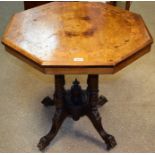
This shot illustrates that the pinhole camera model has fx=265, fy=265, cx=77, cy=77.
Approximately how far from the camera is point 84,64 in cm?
103

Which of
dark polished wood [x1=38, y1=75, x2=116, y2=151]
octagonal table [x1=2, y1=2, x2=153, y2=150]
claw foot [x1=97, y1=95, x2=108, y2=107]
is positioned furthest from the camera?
claw foot [x1=97, y1=95, x2=108, y2=107]

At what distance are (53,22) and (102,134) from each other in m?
0.67

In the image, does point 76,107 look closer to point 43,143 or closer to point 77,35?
point 43,143

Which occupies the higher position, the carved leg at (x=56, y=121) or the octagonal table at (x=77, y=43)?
the octagonal table at (x=77, y=43)

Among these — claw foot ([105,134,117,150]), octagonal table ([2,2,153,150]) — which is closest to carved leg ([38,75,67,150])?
octagonal table ([2,2,153,150])

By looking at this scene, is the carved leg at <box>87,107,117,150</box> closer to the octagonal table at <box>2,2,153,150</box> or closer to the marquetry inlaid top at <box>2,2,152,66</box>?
the octagonal table at <box>2,2,153,150</box>

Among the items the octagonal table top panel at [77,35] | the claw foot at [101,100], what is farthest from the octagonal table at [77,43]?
the claw foot at [101,100]

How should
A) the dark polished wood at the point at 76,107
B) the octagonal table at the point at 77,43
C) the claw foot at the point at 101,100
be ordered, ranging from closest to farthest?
the octagonal table at the point at 77,43 < the dark polished wood at the point at 76,107 < the claw foot at the point at 101,100

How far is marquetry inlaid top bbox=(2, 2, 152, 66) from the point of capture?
107 cm

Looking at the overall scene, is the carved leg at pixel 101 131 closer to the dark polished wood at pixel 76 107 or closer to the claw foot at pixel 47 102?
the dark polished wood at pixel 76 107

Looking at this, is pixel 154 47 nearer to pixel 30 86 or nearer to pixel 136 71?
pixel 136 71

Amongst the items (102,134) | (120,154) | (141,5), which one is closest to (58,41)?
(102,134)

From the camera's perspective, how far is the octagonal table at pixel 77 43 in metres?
1.05

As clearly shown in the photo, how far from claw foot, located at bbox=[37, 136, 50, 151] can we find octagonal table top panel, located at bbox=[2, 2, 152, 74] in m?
0.59
